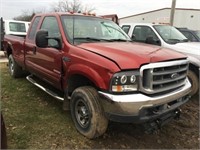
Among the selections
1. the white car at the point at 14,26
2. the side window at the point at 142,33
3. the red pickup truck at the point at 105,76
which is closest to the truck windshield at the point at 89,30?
the red pickup truck at the point at 105,76

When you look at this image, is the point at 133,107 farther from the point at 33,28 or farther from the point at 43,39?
the point at 33,28

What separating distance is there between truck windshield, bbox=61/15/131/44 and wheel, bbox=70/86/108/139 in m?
1.02

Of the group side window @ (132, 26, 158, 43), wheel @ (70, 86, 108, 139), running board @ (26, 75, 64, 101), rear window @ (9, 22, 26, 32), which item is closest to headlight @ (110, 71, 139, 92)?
wheel @ (70, 86, 108, 139)

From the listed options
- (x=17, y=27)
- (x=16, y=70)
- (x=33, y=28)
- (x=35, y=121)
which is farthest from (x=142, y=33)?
(x=17, y=27)

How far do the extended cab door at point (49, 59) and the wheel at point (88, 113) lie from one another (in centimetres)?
75

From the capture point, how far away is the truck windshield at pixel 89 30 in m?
4.48

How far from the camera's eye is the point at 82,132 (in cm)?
397

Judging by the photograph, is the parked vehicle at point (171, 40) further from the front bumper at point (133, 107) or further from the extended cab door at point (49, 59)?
the front bumper at point (133, 107)

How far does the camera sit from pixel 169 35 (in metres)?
7.45

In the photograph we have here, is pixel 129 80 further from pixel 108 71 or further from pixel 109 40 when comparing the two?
pixel 109 40

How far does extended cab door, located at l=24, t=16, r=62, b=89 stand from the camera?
4.55 meters

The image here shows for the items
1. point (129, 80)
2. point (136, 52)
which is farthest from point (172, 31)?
point (129, 80)

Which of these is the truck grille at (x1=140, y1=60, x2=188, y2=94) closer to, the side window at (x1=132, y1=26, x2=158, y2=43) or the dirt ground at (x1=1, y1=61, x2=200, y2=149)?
the dirt ground at (x1=1, y1=61, x2=200, y2=149)

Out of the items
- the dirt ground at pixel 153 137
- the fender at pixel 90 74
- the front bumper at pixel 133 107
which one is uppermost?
the fender at pixel 90 74
